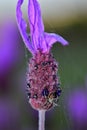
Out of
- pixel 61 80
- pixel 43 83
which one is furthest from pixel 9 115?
pixel 43 83

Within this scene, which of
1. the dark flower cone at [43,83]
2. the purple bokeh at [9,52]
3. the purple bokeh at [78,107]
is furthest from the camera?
the purple bokeh at [9,52]

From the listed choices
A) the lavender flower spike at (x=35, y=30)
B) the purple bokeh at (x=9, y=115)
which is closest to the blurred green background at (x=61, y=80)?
the purple bokeh at (x=9, y=115)

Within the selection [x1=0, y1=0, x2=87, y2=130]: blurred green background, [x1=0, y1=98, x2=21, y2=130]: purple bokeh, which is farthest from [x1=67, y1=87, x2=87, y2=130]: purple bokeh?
[x1=0, y1=98, x2=21, y2=130]: purple bokeh

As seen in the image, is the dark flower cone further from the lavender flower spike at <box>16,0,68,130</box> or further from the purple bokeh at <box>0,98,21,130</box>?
the purple bokeh at <box>0,98,21,130</box>

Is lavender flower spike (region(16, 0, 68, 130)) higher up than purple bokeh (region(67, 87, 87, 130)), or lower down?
higher up

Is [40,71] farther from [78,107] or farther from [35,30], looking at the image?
[78,107]

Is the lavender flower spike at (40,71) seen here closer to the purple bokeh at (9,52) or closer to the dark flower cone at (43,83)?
the dark flower cone at (43,83)

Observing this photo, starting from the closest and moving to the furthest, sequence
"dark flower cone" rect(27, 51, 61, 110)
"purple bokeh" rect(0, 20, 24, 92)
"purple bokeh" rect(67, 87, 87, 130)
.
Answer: "dark flower cone" rect(27, 51, 61, 110) → "purple bokeh" rect(67, 87, 87, 130) → "purple bokeh" rect(0, 20, 24, 92)

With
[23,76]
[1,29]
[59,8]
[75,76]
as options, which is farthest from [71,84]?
[59,8]
